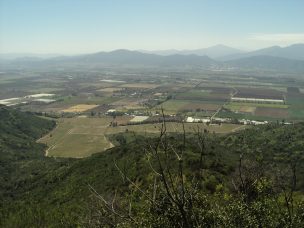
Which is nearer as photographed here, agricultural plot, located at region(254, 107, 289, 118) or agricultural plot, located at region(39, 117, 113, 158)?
agricultural plot, located at region(39, 117, 113, 158)

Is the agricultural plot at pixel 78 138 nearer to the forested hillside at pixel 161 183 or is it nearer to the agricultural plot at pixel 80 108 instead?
the forested hillside at pixel 161 183

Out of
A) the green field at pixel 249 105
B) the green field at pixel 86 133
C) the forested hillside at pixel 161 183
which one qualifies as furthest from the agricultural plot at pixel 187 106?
the forested hillside at pixel 161 183

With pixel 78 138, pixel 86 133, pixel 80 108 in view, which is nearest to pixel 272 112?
pixel 86 133

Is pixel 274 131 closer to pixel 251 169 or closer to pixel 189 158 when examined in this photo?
pixel 189 158

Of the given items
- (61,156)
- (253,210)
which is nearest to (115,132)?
(61,156)

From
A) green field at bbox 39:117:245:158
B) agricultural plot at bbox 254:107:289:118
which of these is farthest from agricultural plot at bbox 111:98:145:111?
agricultural plot at bbox 254:107:289:118

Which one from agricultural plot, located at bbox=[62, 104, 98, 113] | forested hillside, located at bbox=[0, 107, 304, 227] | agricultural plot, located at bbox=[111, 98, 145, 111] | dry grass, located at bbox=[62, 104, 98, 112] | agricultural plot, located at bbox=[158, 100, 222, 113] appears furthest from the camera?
agricultural plot, located at bbox=[111, 98, 145, 111]

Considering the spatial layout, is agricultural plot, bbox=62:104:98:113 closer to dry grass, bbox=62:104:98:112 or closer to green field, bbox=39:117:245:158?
dry grass, bbox=62:104:98:112

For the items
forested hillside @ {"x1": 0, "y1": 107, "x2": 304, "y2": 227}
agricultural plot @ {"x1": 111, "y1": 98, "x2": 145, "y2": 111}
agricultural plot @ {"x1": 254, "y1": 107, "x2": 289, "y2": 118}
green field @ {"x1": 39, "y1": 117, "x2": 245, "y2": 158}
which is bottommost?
agricultural plot @ {"x1": 254, "y1": 107, "x2": 289, "y2": 118}

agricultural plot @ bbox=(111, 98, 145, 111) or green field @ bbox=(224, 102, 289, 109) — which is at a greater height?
agricultural plot @ bbox=(111, 98, 145, 111)
